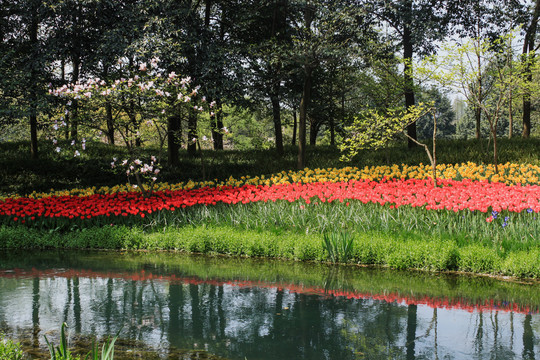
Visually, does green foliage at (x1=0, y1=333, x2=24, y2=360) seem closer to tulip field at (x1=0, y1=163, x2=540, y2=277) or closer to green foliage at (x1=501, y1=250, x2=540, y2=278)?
tulip field at (x1=0, y1=163, x2=540, y2=277)

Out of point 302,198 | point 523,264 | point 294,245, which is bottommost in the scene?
point 523,264

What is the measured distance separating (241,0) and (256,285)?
15.8 metres

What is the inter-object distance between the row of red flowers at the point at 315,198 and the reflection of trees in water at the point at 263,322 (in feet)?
11.4

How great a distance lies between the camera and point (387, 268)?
7539 mm

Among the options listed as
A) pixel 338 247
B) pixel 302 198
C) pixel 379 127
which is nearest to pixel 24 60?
pixel 302 198

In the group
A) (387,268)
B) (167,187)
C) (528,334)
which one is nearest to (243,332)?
(528,334)

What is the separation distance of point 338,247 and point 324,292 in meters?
1.69

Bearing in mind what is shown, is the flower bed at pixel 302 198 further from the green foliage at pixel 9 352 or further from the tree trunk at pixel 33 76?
the green foliage at pixel 9 352

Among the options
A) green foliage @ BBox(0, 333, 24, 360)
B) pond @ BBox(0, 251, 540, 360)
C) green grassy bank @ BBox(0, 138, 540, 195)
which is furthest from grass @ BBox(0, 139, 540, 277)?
green foliage @ BBox(0, 333, 24, 360)

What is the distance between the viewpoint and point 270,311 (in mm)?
5422

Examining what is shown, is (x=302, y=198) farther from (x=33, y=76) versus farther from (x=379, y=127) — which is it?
(x=33, y=76)

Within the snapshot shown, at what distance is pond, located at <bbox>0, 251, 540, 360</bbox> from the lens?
4.29 meters

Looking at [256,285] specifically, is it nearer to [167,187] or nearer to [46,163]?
[167,187]

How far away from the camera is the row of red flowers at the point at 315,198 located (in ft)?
27.5
